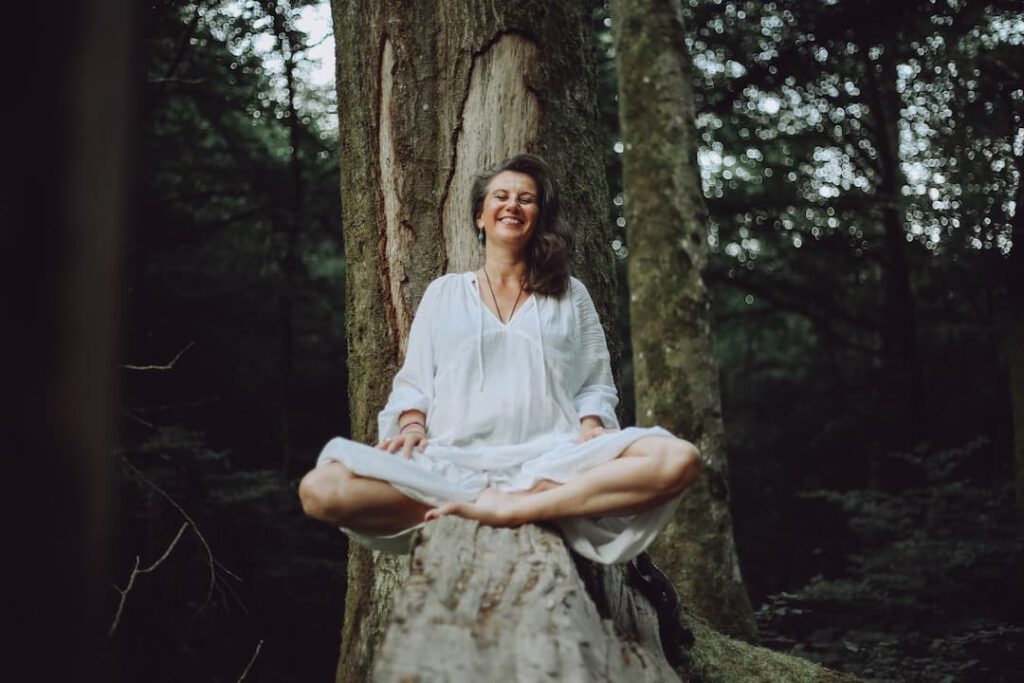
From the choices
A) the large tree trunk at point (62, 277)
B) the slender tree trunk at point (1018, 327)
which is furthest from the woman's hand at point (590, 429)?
the slender tree trunk at point (1018, 327)

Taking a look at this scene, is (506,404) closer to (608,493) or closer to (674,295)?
(608,493)

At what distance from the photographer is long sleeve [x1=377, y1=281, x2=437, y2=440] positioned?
3.04 metres

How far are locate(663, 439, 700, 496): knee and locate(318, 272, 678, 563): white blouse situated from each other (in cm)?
13

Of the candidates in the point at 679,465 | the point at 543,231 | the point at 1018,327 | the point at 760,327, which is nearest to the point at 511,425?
the point at 679,465

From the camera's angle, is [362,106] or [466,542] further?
[362,106]

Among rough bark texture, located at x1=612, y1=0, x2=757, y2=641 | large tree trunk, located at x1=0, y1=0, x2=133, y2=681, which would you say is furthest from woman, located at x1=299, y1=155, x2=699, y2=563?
rough bark texture, located at x1=612, y1=0, x2=757, y2=641

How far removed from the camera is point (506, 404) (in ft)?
9.78

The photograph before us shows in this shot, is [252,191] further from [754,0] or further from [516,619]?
[516,619]

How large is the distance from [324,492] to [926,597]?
574 cm

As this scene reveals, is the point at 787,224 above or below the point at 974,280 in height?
above

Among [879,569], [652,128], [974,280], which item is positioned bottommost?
[879,569]

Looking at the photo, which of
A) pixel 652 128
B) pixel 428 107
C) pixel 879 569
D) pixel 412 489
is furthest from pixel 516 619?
pixel 879 569

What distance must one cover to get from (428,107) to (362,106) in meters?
0.31

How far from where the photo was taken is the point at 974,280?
8312 millimetres
